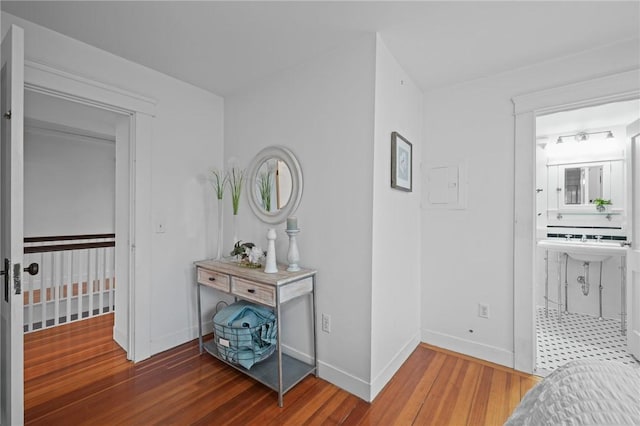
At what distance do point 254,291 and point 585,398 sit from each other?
167cm

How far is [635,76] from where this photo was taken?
1874 mm

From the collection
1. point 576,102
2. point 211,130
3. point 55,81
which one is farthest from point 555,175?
point 55,81

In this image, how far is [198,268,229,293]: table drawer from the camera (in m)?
2.20

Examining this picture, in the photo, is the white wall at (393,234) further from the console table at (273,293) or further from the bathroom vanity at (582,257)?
the bathroom vanity at (582,257)

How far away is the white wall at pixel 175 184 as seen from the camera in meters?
2.36

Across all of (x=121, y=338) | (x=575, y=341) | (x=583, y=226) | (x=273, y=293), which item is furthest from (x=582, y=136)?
(x=121, y=338)

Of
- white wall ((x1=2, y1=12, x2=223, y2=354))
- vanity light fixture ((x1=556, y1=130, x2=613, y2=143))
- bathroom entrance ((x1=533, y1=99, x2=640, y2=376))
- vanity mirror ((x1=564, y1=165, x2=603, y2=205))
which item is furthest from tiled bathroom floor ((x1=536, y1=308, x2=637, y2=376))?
white wall ((x1=2, y1=12, x2=223, y2=354))

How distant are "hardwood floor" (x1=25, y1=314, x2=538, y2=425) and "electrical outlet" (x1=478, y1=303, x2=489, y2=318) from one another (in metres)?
0.37

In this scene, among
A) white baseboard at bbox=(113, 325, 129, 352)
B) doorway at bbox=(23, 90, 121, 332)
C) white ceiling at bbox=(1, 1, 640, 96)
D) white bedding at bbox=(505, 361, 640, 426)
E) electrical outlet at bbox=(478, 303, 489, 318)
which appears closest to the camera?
white bedding at bbox=(505, 361, 640, 426)

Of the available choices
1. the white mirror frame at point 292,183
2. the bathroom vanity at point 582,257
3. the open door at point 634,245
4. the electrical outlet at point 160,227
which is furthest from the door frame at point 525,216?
the electrical outlet at point 160,227

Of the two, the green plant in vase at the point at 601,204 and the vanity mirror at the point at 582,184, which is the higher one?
the vanity mirror at the point at 582,184

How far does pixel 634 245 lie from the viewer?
2312 mm

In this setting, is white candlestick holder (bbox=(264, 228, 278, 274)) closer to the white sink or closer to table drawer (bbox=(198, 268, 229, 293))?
table drawer (bbox=(198, 268, 229, 293))

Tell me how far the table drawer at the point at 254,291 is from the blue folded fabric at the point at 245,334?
21 cm
